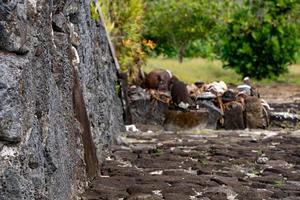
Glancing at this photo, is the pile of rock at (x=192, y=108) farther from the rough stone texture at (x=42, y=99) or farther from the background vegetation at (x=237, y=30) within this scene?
the background vegetation at (x=237, y=30)

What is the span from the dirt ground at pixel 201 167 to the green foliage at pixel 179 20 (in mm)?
15156

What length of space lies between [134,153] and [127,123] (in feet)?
9.11

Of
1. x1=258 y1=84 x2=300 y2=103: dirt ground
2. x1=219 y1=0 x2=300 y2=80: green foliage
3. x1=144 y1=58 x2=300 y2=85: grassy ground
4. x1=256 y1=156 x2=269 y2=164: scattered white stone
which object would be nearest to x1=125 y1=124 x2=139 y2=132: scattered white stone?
x1=256 y1=156 x2=269 y2=164: scattered white stone

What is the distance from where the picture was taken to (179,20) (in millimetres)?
25516

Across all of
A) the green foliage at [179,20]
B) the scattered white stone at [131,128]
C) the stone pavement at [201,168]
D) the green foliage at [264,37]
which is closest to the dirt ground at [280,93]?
the green foliage at [264,37]

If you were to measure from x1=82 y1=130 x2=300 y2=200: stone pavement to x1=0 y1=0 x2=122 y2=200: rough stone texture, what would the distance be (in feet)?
1.64

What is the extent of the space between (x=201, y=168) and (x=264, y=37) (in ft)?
A: 49.2

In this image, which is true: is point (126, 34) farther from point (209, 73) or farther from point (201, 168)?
point (209, 73)

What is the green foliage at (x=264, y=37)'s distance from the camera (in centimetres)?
2069

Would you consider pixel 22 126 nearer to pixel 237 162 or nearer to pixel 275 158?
pixel 237 162

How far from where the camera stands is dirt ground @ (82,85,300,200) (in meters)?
5.25

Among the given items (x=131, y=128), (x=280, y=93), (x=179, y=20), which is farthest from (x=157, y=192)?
(x=179, y=20)

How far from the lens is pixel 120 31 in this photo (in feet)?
36.8

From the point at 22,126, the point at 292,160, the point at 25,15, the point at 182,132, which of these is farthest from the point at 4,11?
the point at 182,132
